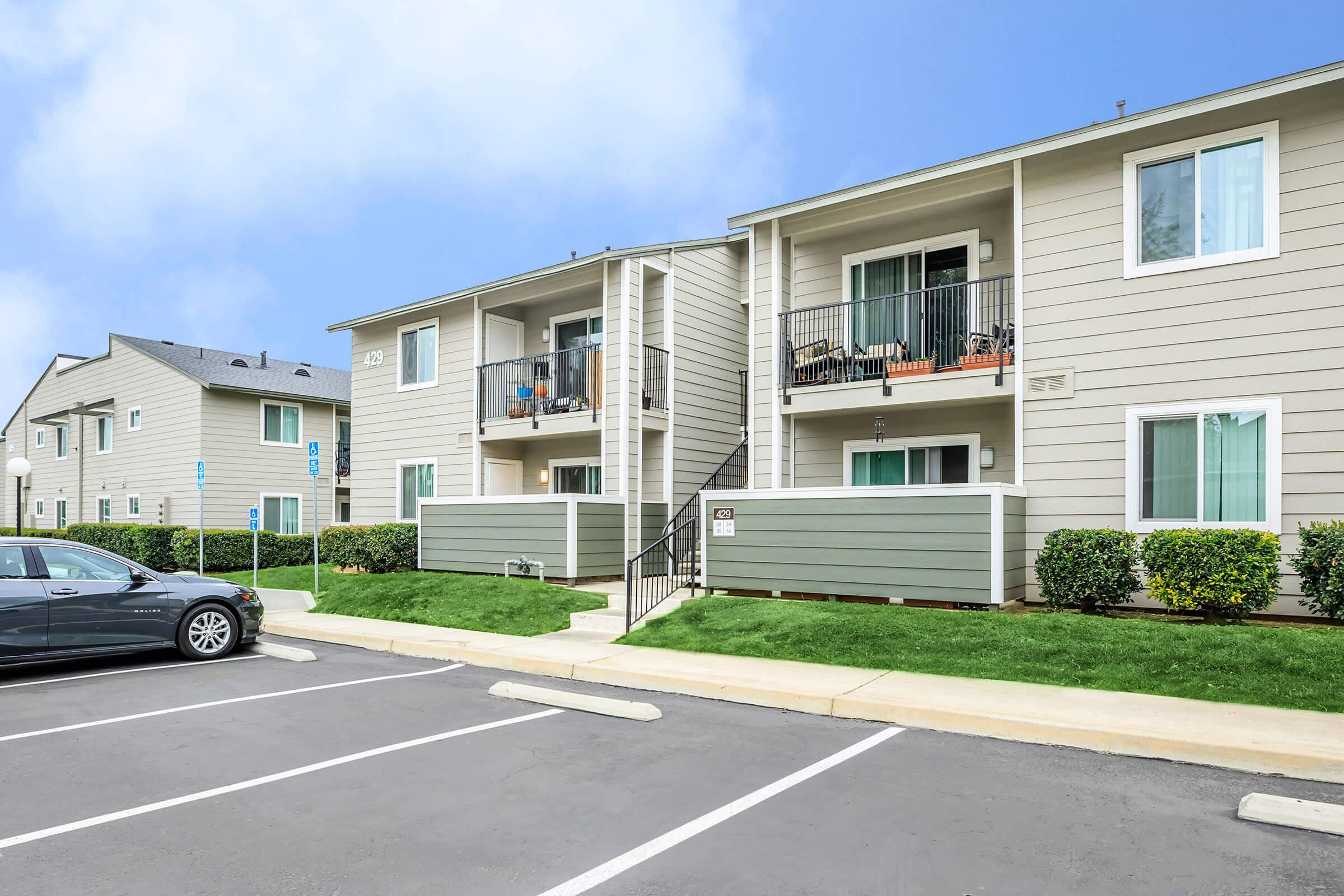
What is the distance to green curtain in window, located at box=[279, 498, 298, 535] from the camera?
26984 mm

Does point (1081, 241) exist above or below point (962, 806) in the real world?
above

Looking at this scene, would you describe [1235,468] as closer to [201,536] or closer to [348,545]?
[348,545]

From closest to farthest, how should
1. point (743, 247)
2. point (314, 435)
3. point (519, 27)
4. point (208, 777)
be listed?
point (208, 777)
point (743, 247)
point (314, 435)
point (519, 27)

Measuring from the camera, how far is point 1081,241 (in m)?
11.1

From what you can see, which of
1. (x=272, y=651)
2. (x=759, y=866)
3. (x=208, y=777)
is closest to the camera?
(x=759, y=866)

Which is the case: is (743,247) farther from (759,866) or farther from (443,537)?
(759,866)

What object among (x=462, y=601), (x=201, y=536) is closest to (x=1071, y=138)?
(x=462, y=601)

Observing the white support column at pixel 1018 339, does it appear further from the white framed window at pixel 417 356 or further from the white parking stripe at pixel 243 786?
the white framed window at pixel 417 356

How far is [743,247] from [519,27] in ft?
218

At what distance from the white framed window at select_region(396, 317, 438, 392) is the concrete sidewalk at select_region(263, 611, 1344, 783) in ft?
32.7

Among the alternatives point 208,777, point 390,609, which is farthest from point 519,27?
point 208,777

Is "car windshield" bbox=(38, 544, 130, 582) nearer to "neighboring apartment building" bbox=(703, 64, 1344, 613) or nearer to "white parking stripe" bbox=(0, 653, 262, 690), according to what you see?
"white parking stripe" bbox=(0, 653, 262, 690)

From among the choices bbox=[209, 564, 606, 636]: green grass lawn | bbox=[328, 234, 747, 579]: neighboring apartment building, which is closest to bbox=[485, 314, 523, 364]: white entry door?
bbox=[328, 234, 747, 579]: neighboring apartment building

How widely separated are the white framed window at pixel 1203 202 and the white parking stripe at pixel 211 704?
9.81m
